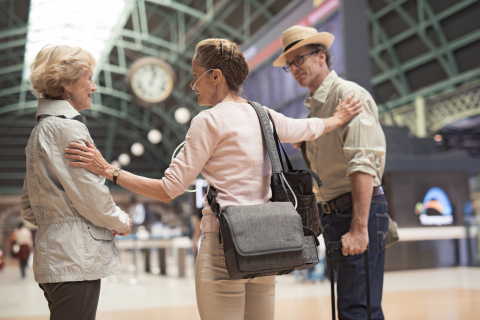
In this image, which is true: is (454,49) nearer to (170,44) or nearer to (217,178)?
(170,44)

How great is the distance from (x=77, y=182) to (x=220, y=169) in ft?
1.66

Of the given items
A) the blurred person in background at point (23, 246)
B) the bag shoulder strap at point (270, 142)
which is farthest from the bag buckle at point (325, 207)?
the blurred person in background at point (23, 246)

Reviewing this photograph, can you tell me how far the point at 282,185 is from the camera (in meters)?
1.63

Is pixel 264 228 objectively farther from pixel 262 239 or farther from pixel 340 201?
pixel 340 201

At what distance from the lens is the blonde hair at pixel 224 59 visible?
168 centimetres

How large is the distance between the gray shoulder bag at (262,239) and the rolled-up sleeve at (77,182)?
1.29 ft

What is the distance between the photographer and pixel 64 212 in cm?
163

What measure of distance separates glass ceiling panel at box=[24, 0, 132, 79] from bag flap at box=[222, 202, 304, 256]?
17810mm

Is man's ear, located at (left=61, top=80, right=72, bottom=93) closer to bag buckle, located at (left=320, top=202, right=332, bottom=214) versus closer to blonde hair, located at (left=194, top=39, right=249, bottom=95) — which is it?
blonde hair, located at (left=194, top=39, right=249, bottom=95)

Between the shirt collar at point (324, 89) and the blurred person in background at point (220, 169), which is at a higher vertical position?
the shirt collar at point (324, 89)

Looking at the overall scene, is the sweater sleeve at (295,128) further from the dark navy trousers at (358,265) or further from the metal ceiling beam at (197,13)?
the metal ceiling beam at (197,13)

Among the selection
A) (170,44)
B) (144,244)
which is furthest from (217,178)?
(170,44)

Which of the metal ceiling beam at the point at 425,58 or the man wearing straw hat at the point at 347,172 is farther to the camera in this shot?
the metal ceiling beam at the point at 425,58

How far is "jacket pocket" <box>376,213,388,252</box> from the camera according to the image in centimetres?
218
